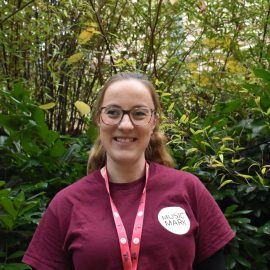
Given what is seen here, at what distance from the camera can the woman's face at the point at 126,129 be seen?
171 cm

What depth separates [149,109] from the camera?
1751mm

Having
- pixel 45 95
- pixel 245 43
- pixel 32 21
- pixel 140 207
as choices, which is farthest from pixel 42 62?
pixel 140 207

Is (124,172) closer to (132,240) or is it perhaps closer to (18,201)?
(132,240)

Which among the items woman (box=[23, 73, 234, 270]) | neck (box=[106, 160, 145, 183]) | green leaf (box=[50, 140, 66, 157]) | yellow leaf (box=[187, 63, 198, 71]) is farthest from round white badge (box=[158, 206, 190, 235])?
yellow leaf (box=[187, 63, 198, 71])

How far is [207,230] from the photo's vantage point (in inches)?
68.3

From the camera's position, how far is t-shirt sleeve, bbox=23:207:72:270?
1706mm

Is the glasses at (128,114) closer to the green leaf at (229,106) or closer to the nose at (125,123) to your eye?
the nose at (125,123)

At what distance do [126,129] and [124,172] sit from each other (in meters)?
0.18

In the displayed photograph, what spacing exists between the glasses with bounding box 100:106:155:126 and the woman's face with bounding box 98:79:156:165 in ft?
0.04

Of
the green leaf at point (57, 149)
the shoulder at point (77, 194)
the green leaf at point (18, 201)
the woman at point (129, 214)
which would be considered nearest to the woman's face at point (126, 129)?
the woman at point (129, 214)

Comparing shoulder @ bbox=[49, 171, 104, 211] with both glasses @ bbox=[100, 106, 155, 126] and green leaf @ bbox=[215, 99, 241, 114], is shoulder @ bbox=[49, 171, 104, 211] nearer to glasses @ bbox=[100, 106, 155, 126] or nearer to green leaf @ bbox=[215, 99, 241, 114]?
glasses @ bbox=[100, 106, 155, 126]

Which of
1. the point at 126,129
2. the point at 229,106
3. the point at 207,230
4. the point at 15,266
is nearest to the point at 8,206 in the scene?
the point at 15,266

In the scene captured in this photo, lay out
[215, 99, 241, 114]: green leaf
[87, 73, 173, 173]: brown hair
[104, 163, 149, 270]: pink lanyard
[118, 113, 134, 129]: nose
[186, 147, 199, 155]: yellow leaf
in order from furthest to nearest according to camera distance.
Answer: [215, 99, 241, 114]: green leaf, [186, 147, 199, 155]: yellow leaf, [87, 73, 173, 173]: brown hair, [118, 113, 134, 129]: nose, [104, 163, 149, 270]: pink lanyard

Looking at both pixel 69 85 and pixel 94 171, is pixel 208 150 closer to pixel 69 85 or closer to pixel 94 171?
pixel 94 171
